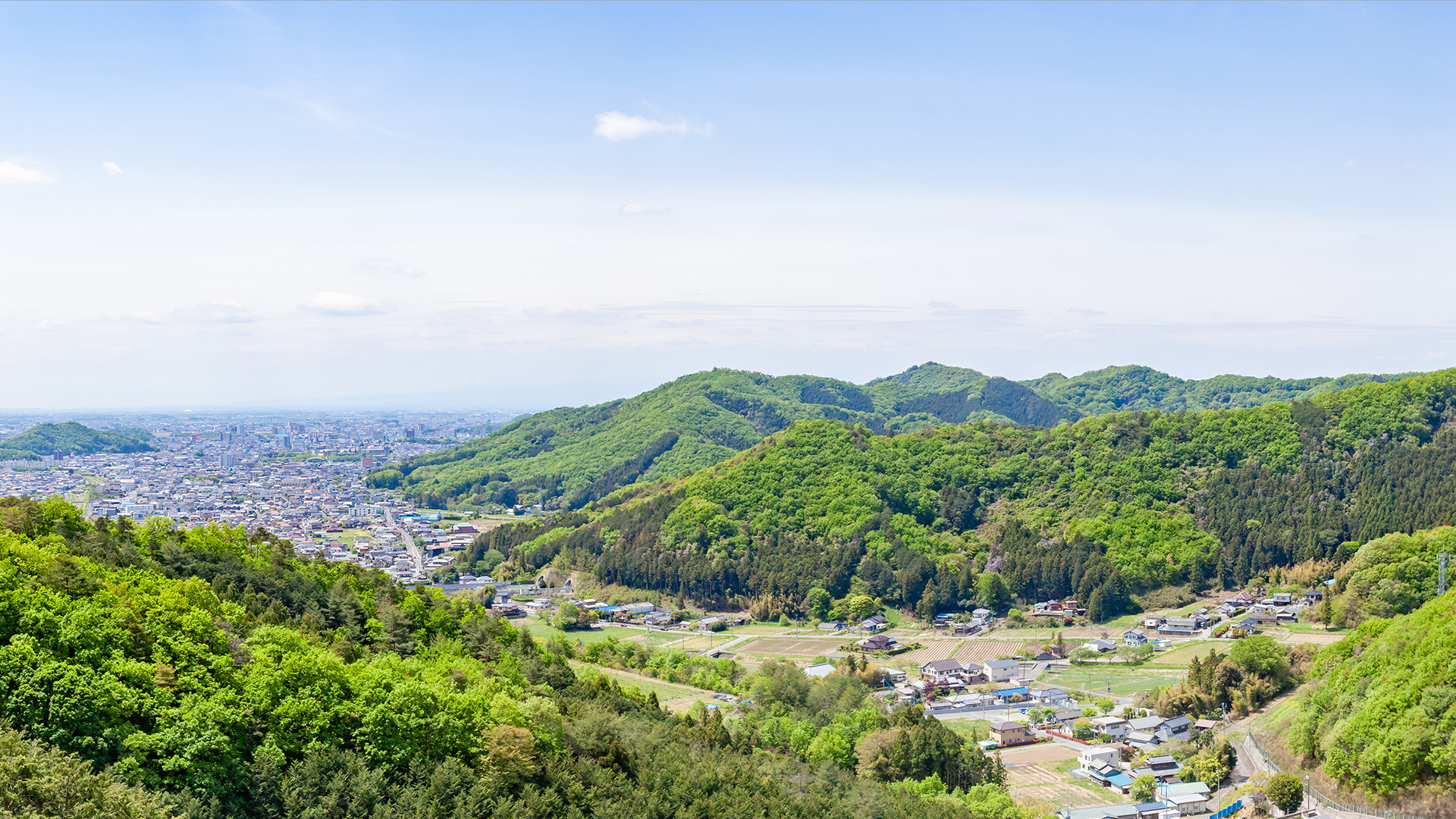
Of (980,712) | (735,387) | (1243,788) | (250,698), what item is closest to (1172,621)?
(980,712)

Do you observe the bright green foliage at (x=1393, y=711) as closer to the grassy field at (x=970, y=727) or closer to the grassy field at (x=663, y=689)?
the grassy field at (x=970, y=727)

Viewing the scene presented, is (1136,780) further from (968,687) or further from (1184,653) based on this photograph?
(1184,653)

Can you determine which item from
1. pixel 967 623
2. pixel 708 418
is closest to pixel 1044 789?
pixel 967 623

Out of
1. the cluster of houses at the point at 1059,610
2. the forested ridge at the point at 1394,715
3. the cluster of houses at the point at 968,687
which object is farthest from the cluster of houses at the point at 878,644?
the forested ridge at the point at 1394,715

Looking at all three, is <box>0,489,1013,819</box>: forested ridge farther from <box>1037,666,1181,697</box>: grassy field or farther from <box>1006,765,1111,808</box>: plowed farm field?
<box>1037,666,1181,697</box>: grassy field

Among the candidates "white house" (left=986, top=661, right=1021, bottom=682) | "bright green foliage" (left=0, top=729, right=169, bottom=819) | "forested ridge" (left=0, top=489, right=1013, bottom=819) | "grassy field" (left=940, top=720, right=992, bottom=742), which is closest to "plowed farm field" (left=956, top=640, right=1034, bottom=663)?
"white house" (left=986, top=661, right=1021, bottom=682)

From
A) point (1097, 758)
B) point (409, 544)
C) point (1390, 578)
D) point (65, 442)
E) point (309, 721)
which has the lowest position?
point (409, 544)

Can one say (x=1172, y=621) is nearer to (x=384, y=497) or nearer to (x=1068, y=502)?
(x=1068, y=502)
